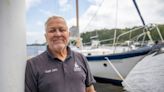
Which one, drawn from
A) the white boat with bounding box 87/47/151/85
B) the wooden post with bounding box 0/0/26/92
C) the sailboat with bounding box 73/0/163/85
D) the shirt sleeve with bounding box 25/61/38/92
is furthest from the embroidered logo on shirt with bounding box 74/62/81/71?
the white boat with bounding box 87/47/151/85

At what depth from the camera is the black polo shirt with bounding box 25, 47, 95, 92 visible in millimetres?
1824

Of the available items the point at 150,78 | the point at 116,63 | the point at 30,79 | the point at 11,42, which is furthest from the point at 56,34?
the point at 116,63

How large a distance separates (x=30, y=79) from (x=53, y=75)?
6.7 inches

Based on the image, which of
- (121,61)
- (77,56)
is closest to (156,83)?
(121,61)

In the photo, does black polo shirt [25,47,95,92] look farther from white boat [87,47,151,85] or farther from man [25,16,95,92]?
white boat [87,47,151,85]

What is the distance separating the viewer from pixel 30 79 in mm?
1752

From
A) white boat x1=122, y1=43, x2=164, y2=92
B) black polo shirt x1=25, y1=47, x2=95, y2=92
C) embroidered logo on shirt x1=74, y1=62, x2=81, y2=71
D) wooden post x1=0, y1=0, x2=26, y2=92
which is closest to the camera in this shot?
wooden post x1=0, y1=0, x2=26, y2=92

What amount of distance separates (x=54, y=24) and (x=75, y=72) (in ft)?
1.24

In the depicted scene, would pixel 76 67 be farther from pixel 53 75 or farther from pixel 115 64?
pixel 115 64

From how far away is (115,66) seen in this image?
35.3 feet

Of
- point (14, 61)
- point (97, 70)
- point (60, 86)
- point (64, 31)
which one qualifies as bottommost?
point (97, 70)

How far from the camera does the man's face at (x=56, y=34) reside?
75.7 inches

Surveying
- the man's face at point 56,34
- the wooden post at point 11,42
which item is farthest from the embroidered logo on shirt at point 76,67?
the wooden post at point 11,42

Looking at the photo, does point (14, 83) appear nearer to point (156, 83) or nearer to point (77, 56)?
point (77, 56)
